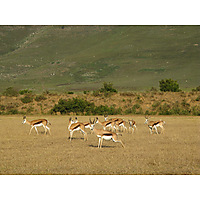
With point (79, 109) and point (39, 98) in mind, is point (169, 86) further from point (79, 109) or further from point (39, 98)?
point (39, 98)

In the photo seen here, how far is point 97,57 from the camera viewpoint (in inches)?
5768

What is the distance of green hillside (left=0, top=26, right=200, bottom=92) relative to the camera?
379 feet

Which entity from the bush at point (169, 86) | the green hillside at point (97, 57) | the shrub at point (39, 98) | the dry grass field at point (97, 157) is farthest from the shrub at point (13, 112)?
the green hillside at point (97, 57)

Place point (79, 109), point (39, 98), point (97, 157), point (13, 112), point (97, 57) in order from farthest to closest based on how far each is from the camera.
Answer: point (97, 57) → point (39, 98) → point (13, 112) → point (79, 109) → point (97, 157)

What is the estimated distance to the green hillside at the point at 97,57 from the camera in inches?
4554

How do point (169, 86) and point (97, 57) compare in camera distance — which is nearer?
point (169, 86)

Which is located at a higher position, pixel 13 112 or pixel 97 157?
pixel 13 112

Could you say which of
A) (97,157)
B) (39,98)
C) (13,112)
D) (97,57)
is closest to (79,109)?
(13,112)

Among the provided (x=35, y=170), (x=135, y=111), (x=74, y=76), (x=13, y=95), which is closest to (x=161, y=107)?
(x=135, y=111)

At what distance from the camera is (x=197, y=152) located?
55.1ft

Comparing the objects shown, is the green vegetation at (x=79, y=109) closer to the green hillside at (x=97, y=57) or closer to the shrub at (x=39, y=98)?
the shrub at (x=39, y=98)

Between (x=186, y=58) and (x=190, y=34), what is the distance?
23906 millimetres

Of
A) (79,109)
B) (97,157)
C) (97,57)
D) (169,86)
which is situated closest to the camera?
(97,157)

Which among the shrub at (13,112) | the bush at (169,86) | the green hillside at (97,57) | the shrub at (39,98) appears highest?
the green hillside at (97,57)
